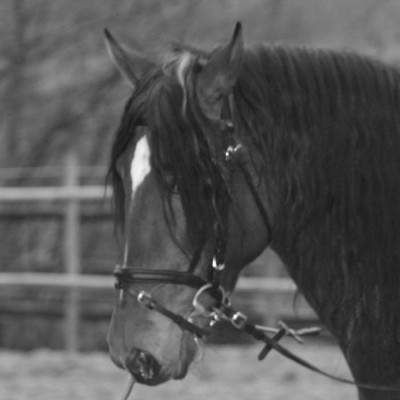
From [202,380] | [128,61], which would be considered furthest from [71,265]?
[128,61]

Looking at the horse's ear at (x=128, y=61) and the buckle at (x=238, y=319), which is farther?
the horse's ear at (x=128, y=61)

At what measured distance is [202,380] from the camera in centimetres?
806

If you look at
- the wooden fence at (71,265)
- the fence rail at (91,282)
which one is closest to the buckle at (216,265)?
the fence rail at (91,282)

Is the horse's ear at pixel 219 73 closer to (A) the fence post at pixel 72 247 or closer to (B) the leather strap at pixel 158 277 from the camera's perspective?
(B) the leather strap at pixel 158 277

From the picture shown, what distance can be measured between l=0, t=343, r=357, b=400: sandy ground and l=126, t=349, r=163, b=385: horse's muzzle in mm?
3861

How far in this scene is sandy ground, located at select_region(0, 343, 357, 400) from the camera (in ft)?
25.2

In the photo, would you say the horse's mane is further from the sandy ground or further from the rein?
A: the sandy ground

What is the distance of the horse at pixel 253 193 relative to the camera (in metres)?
3.25

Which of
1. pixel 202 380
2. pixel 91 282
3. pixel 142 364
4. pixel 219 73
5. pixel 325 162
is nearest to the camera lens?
pixel 142 364

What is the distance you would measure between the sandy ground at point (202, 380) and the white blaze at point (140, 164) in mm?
3856

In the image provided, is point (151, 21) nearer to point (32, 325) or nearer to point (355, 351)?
point (32, 325)

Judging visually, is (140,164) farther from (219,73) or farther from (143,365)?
(143,365)

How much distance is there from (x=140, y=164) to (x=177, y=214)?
155 millimetres

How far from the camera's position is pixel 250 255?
3.36 m
